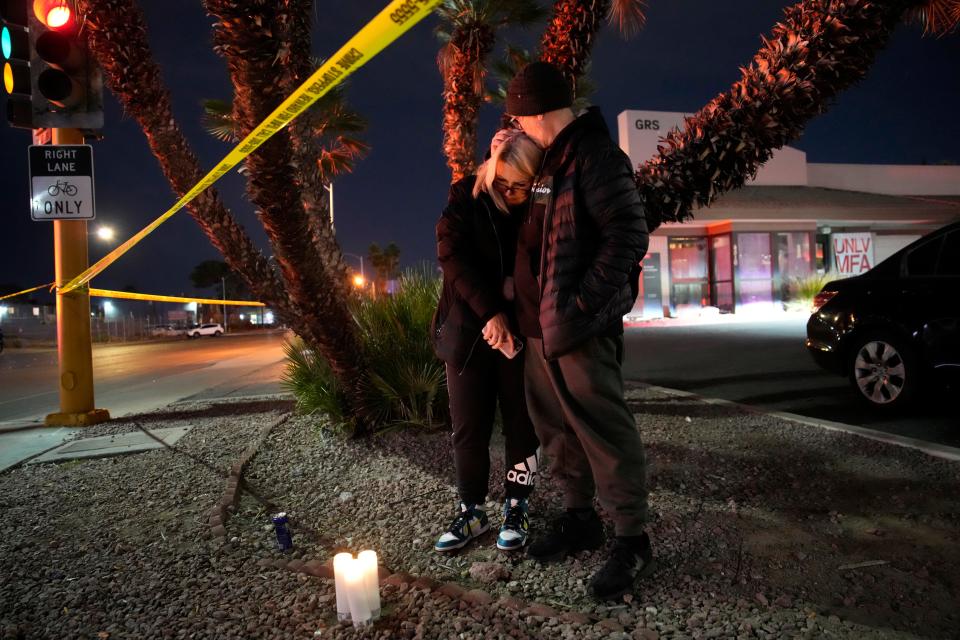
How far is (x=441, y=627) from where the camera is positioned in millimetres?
2254

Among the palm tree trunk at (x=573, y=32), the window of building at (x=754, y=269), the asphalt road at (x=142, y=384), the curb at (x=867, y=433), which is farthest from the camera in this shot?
the window of building at (x=754, y=269)

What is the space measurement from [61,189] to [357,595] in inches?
231

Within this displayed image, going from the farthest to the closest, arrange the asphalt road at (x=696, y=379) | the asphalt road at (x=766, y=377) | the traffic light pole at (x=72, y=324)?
the traffic light pole at (x=72, y=324) < the asphalt road at (x=696, y=379) < the asphalt road at (x=766, y=377)

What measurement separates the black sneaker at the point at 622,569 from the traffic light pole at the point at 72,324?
20.2ft

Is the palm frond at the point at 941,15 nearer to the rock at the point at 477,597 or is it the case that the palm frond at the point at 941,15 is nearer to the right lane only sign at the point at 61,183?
the rock at the point at 477,597

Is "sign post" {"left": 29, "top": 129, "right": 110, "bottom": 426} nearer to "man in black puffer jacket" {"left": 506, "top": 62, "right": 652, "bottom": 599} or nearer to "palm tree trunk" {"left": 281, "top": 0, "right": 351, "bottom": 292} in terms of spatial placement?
"palm tree trunk" {"left": 281, "top": 0, "right": 351, "bottom": 292}

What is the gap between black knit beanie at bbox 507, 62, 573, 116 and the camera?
105 inches

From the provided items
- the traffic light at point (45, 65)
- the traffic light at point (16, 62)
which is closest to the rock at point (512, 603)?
the traffic light at point (45, 65)

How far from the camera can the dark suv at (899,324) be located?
5.34m

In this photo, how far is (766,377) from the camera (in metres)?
8.13

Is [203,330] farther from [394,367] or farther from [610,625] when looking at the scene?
[610,625]

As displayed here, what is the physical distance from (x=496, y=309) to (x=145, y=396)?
8.93 metres

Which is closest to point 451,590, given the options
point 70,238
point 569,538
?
point 569,538

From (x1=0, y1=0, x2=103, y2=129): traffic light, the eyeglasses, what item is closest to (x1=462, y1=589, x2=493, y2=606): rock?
the eyeglasses
